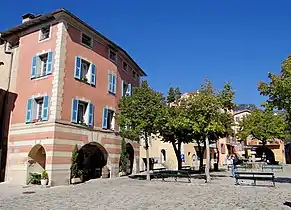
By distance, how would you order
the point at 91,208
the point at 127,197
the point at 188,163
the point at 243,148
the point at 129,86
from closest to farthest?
the point at 91,208 → the point at 127,197 → the point at 129,86 → the point at 188,163 → the point at 243,148

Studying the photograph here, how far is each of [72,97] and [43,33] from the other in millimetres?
5379

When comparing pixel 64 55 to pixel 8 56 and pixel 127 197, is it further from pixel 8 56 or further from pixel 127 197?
pixel 127 197

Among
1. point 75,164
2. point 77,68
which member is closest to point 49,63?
point 77,68

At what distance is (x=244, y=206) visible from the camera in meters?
10.3

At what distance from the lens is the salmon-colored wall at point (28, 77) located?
19875 millimetres

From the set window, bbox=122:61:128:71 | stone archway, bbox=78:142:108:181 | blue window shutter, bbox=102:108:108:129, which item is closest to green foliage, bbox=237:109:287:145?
window, bbox=122:61:128:71

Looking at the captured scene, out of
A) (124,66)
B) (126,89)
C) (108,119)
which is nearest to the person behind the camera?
(108,119)

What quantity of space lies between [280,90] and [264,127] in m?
23.3

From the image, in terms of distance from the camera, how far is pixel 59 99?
18828 mm

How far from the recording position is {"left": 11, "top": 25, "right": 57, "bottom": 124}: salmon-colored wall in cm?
1988

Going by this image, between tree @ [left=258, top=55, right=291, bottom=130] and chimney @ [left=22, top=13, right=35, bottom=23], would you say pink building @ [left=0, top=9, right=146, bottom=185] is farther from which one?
tree @ [left=258, top=55, right=291, bottom=130]

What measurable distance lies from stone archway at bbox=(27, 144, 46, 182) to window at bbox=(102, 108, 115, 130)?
4.99 meters

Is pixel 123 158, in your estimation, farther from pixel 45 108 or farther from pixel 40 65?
pixel 40 65

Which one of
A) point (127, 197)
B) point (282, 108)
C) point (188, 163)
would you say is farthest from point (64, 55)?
point (188, 163)
